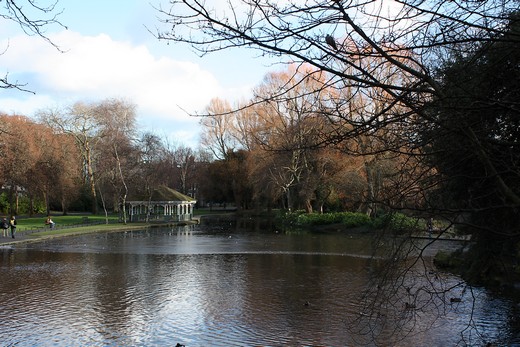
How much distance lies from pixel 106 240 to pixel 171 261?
10607 mm

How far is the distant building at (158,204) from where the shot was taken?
45062mm

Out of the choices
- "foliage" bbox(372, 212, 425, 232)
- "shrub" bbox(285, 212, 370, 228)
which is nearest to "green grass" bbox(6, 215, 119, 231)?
"shrub" bbox(285, 212, 370, 228)

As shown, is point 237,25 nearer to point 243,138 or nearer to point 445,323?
point 445,323

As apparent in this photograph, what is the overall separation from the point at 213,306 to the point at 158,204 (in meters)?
35.6

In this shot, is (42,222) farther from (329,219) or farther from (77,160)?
(329,219)

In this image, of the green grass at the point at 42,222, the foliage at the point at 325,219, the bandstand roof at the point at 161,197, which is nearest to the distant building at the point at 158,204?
the bandstand roof at the point at 161,197

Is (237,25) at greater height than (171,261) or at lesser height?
greater

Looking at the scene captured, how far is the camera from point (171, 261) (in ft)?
60.7

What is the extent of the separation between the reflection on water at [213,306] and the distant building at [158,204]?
2504 centimetres

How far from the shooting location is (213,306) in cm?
1108

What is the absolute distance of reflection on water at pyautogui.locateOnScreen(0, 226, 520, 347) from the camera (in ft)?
28.7

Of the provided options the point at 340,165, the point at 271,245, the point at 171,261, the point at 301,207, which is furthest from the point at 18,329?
the point at 301,207

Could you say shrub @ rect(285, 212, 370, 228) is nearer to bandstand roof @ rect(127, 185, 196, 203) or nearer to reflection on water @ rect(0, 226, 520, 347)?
bandstand roof @ rect(127, 185, 196, 203)

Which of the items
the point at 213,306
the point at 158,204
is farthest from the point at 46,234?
the point at 213,306
